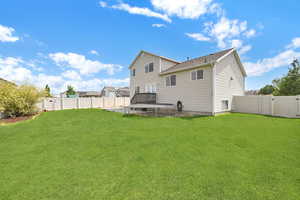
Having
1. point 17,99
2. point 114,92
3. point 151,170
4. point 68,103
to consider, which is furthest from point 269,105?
point 114,92

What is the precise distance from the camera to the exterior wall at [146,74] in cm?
1395

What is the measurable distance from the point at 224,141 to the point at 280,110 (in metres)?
9.47

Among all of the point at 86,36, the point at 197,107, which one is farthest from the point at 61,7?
the point at 197,107

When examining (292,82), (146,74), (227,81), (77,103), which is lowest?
(77,103)

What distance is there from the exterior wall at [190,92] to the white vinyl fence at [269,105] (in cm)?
362

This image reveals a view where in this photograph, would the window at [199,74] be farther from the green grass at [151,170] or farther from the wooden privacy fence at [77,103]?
the wooden privacy fence at [77,103]

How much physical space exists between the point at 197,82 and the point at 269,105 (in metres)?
6.06

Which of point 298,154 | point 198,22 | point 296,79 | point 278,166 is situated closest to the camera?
point 278,166

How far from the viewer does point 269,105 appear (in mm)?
10172

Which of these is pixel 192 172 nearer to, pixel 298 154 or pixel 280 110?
pixel 298 154

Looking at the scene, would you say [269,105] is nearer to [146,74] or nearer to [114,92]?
[146,74]

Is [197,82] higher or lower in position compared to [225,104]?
higher

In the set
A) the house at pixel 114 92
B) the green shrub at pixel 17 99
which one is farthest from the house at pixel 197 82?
the house at pixel 114 92

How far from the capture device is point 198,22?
1241 cm
